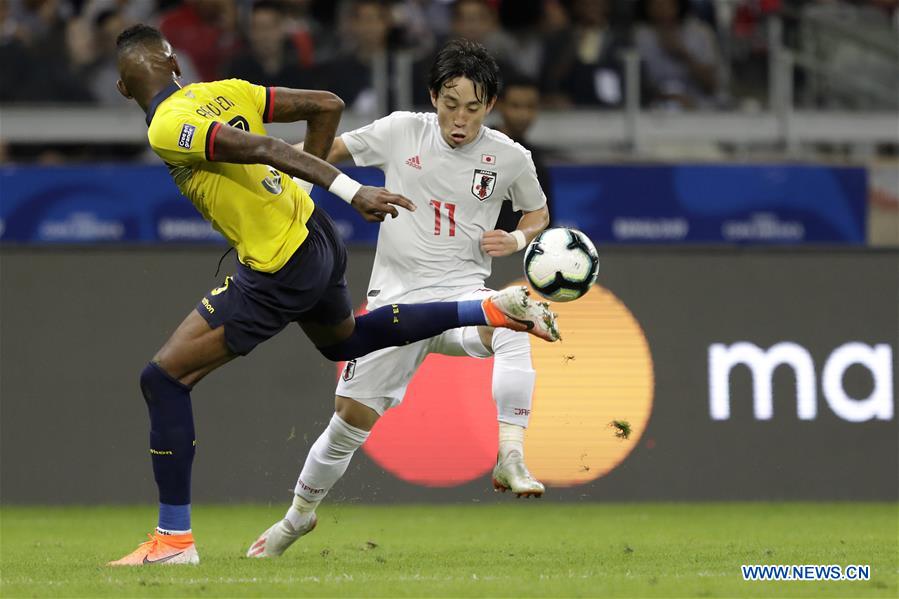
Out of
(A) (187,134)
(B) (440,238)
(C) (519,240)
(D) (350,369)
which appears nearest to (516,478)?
(D) (350,369)

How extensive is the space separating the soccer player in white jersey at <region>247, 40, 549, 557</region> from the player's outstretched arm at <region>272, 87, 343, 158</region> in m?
0.41

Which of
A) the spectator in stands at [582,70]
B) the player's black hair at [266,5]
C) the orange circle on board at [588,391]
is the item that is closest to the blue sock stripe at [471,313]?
the orange circle on board at [588,391]

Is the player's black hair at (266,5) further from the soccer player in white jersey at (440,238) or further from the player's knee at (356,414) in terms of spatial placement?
the player's knee at (356,414)

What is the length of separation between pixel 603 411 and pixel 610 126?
3.70 metres

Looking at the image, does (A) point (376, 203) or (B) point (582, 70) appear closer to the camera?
(A) point (376, 203)

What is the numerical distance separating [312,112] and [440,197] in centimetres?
87

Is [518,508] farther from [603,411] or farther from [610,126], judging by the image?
[610,126]

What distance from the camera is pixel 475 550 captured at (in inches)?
304

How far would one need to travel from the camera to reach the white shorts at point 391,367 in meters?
7.59

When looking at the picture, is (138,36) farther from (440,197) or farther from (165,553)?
(165,553)

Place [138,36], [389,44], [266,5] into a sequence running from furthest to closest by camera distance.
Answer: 1. [389,44]
2. [266,5]
3. [138,36]

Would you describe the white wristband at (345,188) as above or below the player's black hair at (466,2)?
below

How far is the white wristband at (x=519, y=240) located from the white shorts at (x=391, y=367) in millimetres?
264

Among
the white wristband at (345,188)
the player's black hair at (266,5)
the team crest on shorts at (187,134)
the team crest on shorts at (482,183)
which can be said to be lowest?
the team crest on shorts at (482,183)
